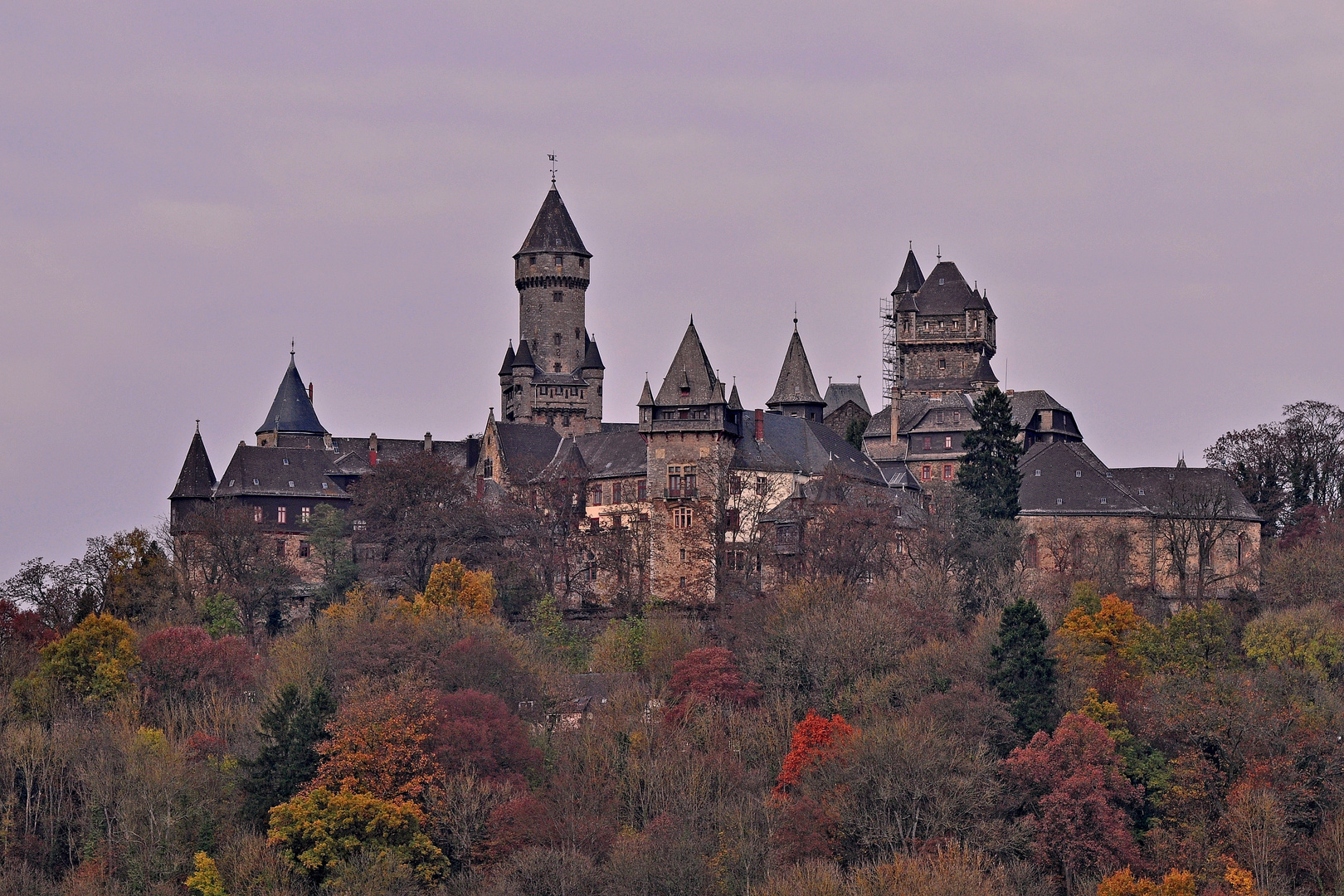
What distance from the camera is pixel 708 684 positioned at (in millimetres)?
66375

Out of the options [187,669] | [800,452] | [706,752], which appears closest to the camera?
[706,752]

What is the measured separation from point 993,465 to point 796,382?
72.6 ft

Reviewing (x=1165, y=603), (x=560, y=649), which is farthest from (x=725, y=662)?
(x=1165, y=603)

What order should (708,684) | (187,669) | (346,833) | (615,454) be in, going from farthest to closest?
(615,454), (187,669), (708,684), (346,833)

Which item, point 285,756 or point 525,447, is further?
point 525,447

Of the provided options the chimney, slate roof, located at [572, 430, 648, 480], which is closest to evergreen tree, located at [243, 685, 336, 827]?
slate roof, located at [572, 430, 648, 480]

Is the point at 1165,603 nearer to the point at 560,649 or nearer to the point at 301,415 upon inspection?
the point at 560,649

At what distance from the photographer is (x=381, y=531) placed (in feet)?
288

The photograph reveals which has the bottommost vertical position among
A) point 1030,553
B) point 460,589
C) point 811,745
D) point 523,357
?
point 811,745

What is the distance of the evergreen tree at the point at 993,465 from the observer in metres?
84.1

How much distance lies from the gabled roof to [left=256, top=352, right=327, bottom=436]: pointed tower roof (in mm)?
23268

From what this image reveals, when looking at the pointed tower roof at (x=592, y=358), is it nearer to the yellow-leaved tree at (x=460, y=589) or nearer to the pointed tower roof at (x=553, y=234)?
the pointed tower roof at (x=553, y=234)

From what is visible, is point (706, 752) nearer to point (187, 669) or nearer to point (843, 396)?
point (187, 669)

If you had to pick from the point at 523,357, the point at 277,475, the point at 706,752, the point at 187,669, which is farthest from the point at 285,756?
the point at 523,357
